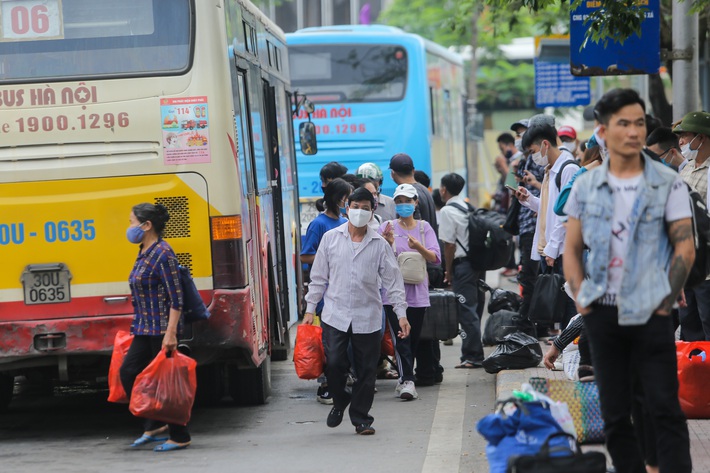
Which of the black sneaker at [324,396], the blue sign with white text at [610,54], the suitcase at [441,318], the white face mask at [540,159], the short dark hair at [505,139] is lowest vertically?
the black sneaker at [324,396]

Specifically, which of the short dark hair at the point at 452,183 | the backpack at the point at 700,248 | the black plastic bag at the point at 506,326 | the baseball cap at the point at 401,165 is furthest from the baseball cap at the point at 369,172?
the backpack at the point at 700,248

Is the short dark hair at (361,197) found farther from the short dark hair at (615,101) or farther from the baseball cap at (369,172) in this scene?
the short dark hair at (615,101)

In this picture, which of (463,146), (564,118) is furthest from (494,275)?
(564,118)

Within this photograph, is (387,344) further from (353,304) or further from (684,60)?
(684,60)

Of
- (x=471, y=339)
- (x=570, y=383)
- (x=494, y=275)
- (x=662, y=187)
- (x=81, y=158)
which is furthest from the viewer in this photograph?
(x=494, y=275)

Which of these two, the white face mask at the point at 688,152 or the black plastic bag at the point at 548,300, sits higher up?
the white face mask at the point at 688,152

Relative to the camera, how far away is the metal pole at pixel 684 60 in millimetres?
12055

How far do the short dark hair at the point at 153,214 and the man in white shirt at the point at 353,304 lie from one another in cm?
111

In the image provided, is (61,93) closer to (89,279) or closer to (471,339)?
(89,279)

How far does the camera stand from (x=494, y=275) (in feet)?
70.0

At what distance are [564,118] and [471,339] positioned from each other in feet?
105

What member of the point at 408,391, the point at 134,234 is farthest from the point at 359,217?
the point at 408,391

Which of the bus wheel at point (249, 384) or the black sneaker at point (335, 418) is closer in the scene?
the black sneaker at point (335, 418)

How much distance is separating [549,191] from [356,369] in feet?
7.38
